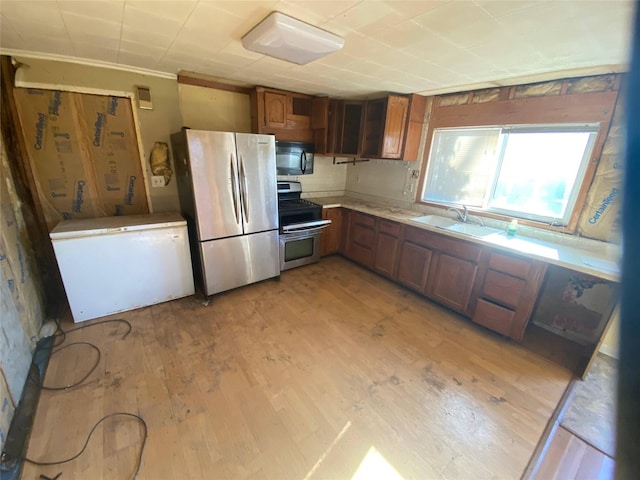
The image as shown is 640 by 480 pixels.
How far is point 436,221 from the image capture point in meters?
3.25

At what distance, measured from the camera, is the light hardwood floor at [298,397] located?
1.60m

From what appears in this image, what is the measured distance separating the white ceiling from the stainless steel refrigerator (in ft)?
2.29

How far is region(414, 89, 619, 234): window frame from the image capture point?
89.9 inches

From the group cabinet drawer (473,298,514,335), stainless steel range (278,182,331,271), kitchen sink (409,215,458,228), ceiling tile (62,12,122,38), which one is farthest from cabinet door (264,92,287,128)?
cabinet drawer (473,298,514,335)

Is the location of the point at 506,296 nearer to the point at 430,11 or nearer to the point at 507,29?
the point at 507,29

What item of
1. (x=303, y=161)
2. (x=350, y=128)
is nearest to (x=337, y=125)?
(x=350, y=128)

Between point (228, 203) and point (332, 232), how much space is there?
5.25ft

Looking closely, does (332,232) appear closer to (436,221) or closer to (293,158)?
(293,158)

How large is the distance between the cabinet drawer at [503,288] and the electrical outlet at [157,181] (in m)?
3.37

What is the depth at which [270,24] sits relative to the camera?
5.51 ft

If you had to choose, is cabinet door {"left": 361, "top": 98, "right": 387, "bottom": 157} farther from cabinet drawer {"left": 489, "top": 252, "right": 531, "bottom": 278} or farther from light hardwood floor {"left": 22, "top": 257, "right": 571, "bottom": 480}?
light hardwood floor {"left": 22, "top": 257, "right": 571, "bottom": 480}

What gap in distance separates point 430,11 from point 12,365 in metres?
3.21

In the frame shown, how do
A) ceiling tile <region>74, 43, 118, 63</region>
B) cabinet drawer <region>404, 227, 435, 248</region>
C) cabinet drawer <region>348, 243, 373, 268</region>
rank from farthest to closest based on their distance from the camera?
cabinet drawer <region>348, 243, 373, 268</region> → cabinet drawer <region>404, 227, 435, 248</region> → ceiling tile <region>74, 43, 118, 63</region>

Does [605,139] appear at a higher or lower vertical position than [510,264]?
higher
